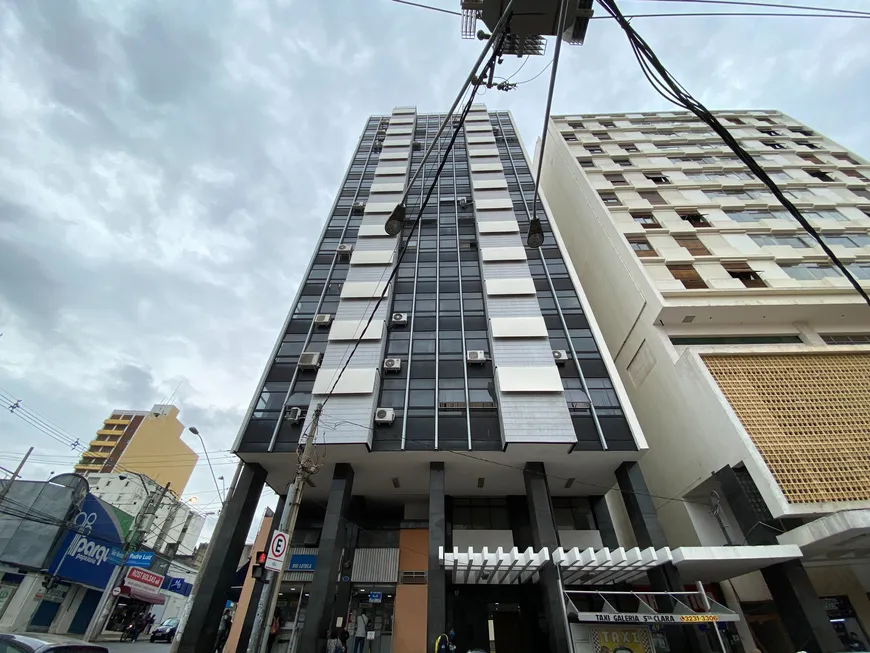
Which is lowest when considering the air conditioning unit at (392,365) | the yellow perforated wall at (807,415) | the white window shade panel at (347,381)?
the yellow perforated wall at (807,415)

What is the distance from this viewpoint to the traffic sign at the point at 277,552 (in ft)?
28.9

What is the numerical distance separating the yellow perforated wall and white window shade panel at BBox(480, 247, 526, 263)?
1134 centimetres

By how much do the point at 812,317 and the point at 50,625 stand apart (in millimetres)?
42422

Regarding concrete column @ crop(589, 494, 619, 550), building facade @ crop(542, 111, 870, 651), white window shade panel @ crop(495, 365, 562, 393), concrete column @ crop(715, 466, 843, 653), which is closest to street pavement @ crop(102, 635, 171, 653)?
white window shade panel @ crop(495, 365, 562, 393)

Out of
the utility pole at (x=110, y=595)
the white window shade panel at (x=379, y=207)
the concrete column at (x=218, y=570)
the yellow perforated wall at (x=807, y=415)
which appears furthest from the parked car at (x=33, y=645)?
the white window shade panel at (x=379, y=207)

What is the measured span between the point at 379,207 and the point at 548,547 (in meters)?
23.8

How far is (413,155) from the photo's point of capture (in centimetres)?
3744

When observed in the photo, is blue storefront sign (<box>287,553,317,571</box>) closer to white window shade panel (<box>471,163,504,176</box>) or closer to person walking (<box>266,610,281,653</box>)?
person walking (<box>266,610,281,653</box>)

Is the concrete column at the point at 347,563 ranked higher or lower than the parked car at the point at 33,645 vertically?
higher

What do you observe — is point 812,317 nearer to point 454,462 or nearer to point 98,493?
point 454,462

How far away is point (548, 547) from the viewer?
1470 cm

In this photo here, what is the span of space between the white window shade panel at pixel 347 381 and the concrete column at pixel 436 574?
4.86 meters

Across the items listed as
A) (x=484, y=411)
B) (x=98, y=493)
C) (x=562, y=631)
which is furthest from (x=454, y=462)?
(x=98, y=493)

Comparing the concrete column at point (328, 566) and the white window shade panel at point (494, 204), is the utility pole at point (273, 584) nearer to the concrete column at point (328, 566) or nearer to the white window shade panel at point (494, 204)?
the concrete column at point (328, 566)
